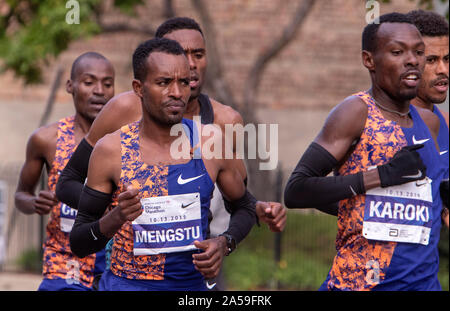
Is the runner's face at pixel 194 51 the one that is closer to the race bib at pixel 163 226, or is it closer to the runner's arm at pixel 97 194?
the runner's arm at pixel 97 194

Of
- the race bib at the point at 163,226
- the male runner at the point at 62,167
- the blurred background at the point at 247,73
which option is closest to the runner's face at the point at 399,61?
the race bib at the point at 163,226

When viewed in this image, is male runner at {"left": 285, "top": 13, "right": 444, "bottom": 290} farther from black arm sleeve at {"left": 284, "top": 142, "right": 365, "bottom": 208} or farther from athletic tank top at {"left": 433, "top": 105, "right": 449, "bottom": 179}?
athletic tank top at {"left": 433, "top": 105, "right": 449, "bottom": 179}

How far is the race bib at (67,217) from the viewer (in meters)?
5.38

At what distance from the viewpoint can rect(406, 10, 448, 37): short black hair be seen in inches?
202

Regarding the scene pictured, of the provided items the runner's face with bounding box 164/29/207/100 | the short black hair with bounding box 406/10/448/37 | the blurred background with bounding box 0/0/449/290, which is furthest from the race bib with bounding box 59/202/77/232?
the blurred background with bounding box 0/0/449/290

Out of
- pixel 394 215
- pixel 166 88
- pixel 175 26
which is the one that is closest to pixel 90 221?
pixel 166 88

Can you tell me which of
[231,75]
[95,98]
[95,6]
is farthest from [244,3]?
[95,98]

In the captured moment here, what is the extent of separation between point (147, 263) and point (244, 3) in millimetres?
12101

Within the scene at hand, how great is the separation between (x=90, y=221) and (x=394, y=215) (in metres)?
1.55

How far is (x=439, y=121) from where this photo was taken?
15.3 feet

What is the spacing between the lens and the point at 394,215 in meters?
3.97

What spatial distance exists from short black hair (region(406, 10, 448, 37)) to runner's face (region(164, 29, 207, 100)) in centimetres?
139

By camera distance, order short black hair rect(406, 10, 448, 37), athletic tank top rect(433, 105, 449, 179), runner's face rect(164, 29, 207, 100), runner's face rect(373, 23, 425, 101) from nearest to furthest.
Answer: runner's face rect(373, 23, 425, 101), athletic tank top rect(433, 105, 449, 179), runner's face rect(164, 29, 207, 100), short black hair rect(406, 10, 448, 37)
